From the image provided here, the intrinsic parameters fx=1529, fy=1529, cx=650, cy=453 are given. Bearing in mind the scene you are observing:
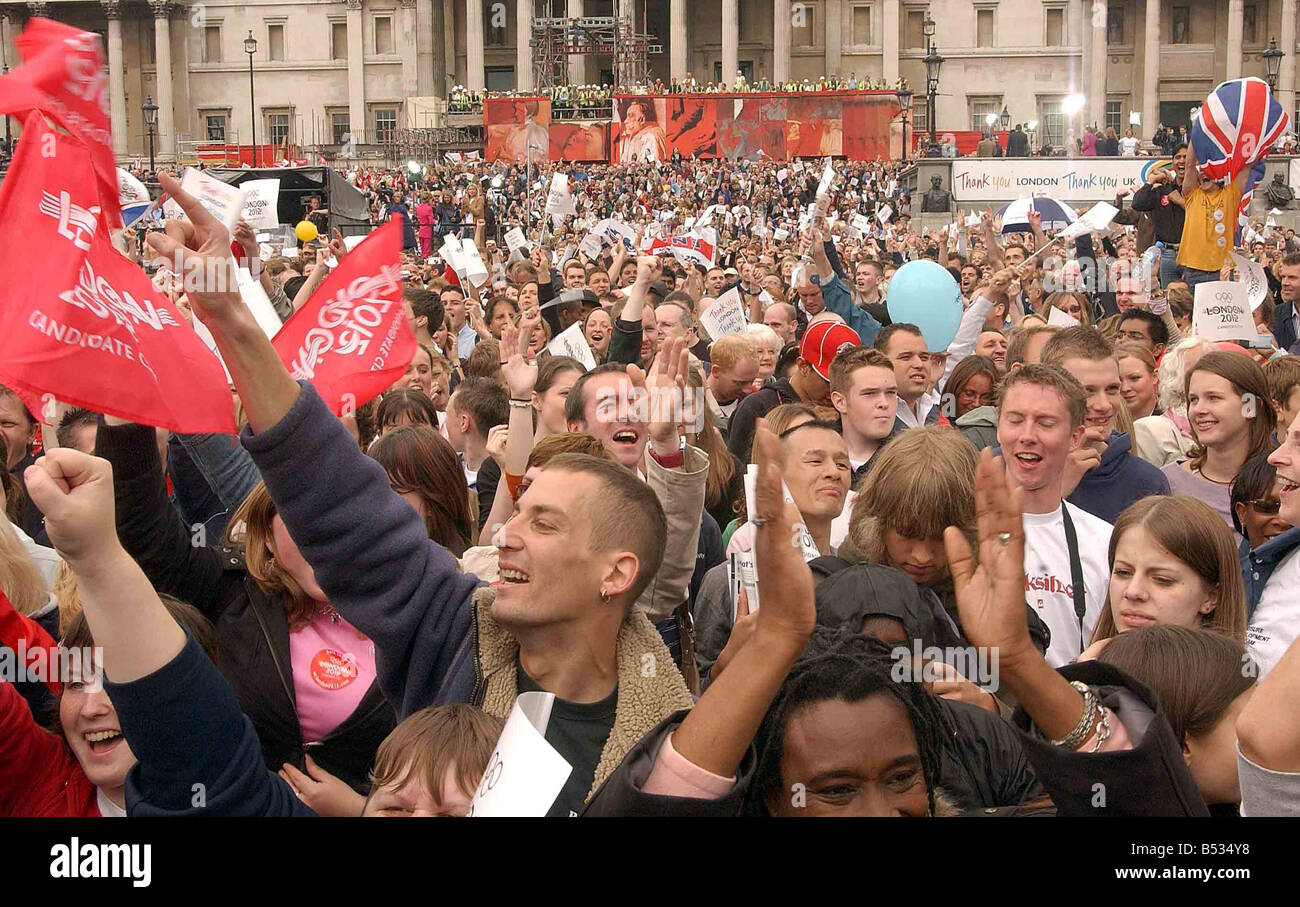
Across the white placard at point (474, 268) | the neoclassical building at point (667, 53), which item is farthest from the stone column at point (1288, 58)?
the white placard at point (474, 268)

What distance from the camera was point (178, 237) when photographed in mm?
3164

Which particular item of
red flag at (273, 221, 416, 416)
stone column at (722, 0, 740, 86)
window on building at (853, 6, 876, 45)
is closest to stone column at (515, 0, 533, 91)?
stone column at (722, 0, 740, 86)

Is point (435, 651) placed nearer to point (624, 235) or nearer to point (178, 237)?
point (178, 237)

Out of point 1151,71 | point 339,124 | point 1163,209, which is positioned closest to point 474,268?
point 1163,209

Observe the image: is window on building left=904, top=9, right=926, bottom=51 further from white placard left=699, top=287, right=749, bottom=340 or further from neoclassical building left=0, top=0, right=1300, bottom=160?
white placard left=699, top=287, right=749, bottom=340

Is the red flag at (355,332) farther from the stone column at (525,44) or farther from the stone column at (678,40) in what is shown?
the stone column at (525,44)

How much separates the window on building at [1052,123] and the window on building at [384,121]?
27.2 metres

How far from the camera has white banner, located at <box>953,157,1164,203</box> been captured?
30219 millimetres

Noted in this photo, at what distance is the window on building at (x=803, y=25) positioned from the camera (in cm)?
6469

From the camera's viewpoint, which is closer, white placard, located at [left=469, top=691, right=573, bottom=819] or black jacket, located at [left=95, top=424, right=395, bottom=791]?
white placard, located at [left=469, top=691, right=573, bottom=819]

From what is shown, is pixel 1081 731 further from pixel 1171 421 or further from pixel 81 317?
pixel 1171 421

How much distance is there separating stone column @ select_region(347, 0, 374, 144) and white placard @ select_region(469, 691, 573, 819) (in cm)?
6586

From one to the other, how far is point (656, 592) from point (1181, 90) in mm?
64023
